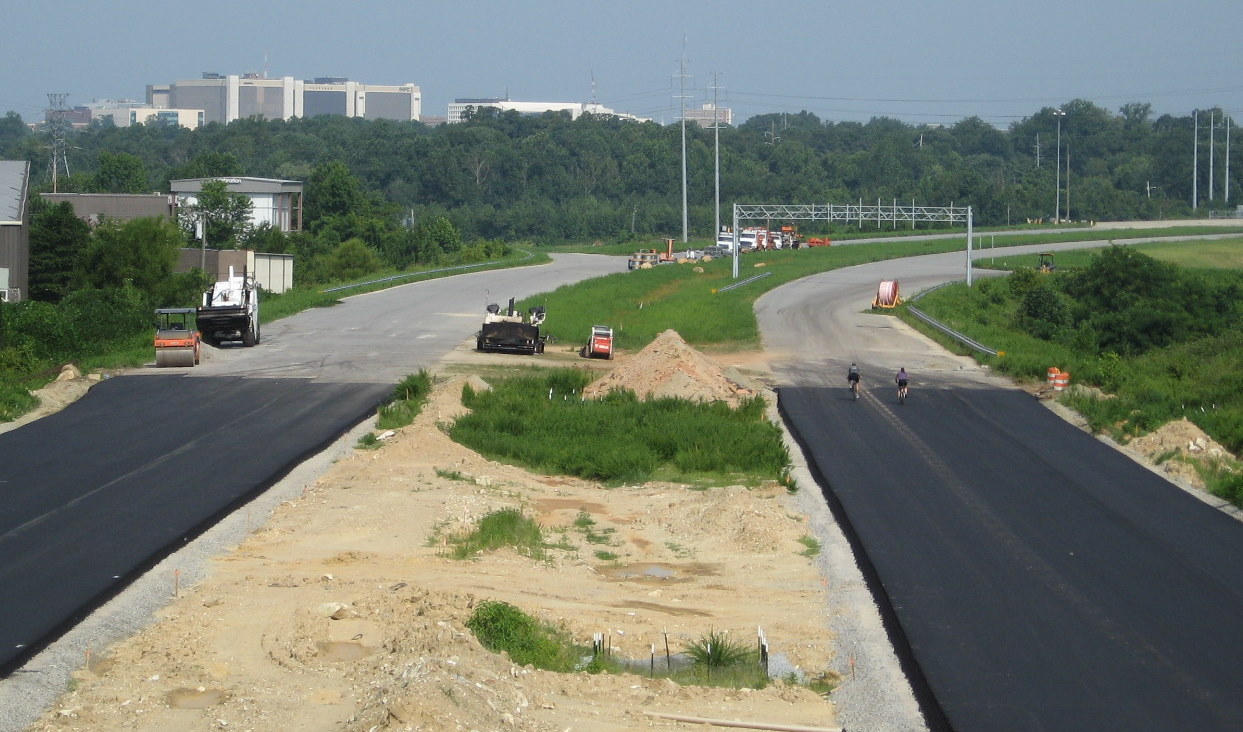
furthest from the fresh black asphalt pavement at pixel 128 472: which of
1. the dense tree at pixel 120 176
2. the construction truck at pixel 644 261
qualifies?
the dense tree at pixel 120 176

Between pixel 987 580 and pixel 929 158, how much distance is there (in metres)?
181

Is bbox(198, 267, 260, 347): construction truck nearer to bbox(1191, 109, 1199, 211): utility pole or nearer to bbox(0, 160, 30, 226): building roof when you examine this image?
bbox(0, 160, 30, 226): building roof

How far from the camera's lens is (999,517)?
2423 cm

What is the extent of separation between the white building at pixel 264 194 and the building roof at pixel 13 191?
35.4m

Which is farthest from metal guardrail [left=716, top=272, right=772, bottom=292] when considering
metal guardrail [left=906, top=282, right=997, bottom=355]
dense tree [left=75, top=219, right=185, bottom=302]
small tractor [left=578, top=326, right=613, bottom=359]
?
dense tree [left=75, top=219, right=185, bottom=302]

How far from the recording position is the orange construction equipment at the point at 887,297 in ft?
223

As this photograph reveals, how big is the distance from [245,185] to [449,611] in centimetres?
10399

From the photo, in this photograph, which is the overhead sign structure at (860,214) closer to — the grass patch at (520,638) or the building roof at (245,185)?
the building roof at (245,185)

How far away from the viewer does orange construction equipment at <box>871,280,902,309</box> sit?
2680 inches

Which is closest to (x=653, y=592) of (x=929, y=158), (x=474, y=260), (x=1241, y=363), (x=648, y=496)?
(x=648, y=496)

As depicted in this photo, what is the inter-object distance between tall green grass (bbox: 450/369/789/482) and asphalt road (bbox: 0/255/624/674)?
3.93 metres

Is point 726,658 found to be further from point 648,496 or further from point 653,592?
point 648,496

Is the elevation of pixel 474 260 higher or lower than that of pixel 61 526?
higher

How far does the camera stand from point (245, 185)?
4530 inches
